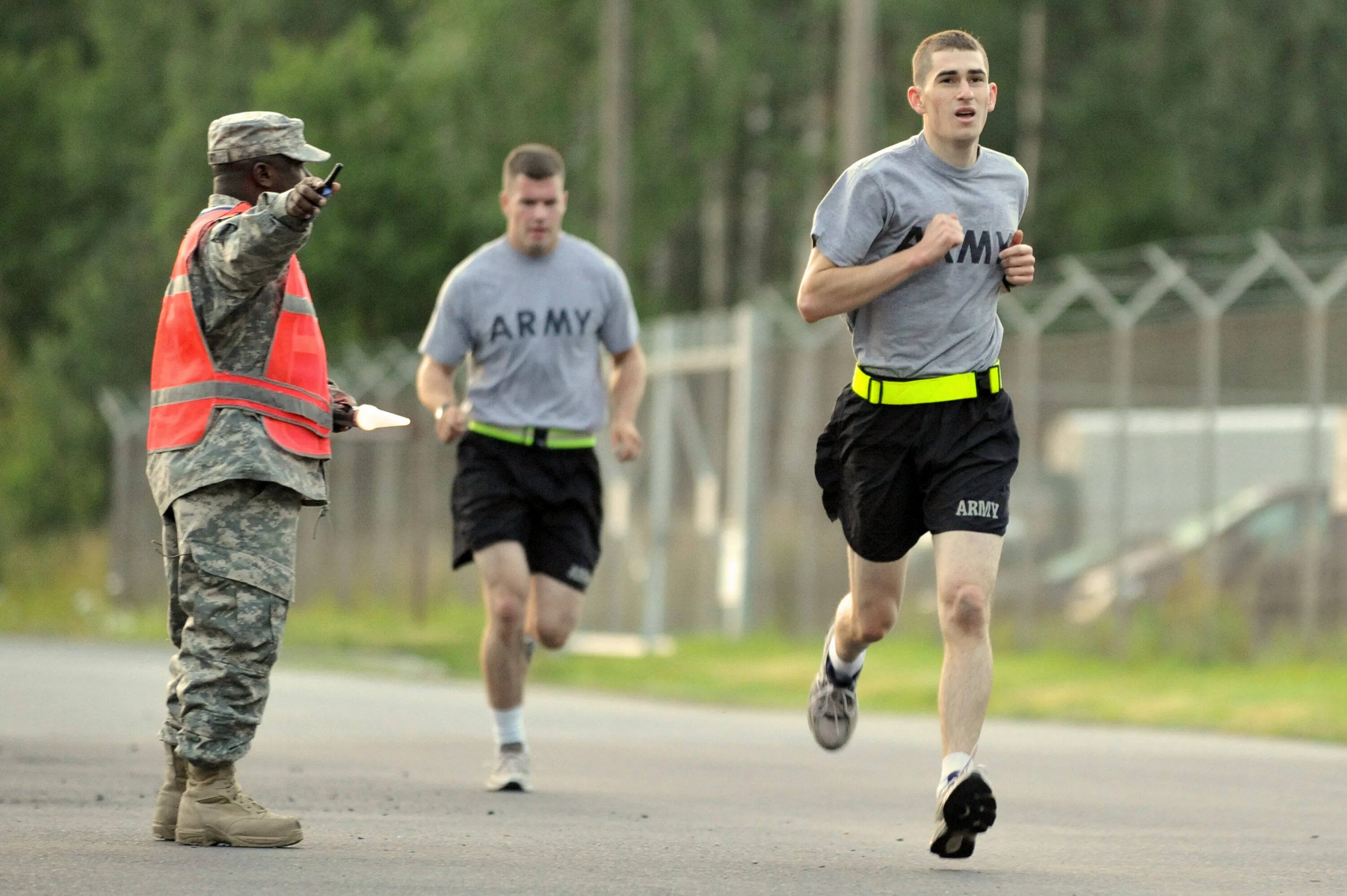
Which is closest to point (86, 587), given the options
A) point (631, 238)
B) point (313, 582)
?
point (313, 582)

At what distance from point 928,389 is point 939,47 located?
94 centimetres

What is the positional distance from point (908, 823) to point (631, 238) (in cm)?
3241

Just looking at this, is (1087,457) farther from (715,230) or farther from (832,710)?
(715,230)

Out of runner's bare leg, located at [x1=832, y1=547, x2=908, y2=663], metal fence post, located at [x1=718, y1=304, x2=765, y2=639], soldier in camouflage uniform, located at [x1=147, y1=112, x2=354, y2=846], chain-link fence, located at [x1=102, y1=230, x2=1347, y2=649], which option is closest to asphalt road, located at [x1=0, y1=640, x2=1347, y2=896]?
soldier in camouflage uniform, located at [x1=147, y1=112, x2=354, y2=846]

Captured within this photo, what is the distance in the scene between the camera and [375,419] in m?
6.60

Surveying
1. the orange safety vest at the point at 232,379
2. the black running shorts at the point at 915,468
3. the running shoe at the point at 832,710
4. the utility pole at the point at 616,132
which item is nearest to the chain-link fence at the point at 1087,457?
the utility pole at the point at 616,132

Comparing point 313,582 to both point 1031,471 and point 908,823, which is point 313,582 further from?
point 908,823

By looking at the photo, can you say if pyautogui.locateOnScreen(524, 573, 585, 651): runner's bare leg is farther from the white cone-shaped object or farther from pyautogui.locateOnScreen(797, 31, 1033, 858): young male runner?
the white cone-shaped object

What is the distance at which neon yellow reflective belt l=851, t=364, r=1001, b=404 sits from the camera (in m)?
7.34

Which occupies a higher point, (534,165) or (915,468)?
(534,165)

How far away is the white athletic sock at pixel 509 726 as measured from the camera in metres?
9.52

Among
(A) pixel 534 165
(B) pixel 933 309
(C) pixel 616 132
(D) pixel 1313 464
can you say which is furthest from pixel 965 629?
(C) pixel 616 132

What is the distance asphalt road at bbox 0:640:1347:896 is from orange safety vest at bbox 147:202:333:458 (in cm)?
107

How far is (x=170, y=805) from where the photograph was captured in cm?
700
